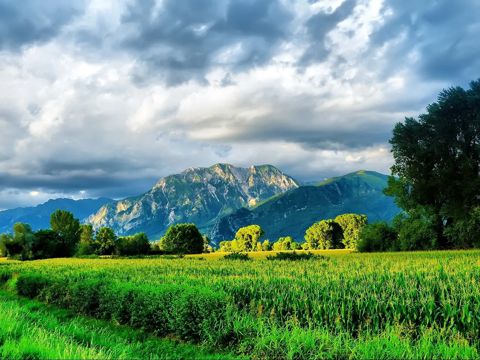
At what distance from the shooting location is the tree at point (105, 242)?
108 m

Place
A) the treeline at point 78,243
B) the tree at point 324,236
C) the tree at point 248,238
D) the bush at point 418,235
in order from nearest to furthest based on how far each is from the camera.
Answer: the bush at point 418,235 < the treeline at point 78,243 < the tree at point 324,236 < the tree at point 248,238

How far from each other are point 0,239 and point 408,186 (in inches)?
3752

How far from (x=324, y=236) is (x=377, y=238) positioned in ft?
313

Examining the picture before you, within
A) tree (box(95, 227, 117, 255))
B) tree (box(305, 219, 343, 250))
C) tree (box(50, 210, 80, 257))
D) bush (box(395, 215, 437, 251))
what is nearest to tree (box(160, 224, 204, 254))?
tree (box(95, 227, 117, 255))

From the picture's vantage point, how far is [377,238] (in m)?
65.7

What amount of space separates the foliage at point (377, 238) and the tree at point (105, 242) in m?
67.2

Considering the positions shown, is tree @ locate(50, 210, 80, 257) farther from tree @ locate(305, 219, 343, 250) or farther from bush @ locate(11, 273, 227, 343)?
bush @ locate(11, 273, 227, 343)

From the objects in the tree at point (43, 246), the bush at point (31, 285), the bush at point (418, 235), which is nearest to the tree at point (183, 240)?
the tree at point (43, 246)

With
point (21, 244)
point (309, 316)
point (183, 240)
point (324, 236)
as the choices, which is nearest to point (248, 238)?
point (324, 236)

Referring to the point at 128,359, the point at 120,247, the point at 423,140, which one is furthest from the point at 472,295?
the point at 120,247

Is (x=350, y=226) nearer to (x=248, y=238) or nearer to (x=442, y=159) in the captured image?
(x=248, y=238)

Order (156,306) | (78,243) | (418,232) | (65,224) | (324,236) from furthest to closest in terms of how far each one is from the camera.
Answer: (324,236), (65,224), (78,243), (418,232), (156,306)

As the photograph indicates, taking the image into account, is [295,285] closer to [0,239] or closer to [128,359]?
[128,359]

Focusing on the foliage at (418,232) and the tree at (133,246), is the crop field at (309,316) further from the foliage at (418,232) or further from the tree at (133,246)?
the tree at (133,246)
